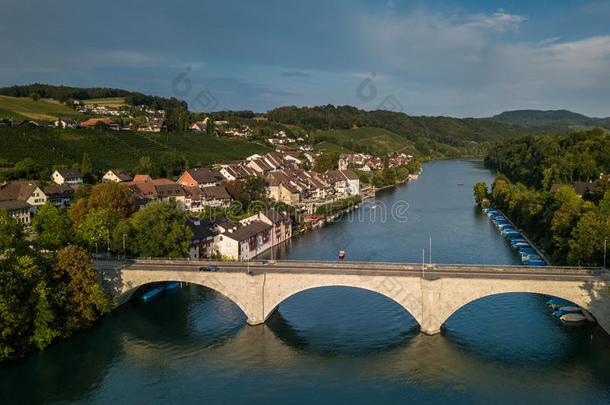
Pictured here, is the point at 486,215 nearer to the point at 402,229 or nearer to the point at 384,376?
the point at 402,229

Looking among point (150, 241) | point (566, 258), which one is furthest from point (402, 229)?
point (150, 241)

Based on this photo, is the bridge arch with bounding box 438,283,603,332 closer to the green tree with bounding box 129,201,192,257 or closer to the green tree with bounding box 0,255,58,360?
the green tree with bounding box 129,201,192,257

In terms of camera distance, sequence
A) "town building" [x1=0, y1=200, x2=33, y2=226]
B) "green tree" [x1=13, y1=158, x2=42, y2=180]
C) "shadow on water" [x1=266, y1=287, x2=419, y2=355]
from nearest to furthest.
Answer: "shadow on water" [x1=266, y1=287, x2=419, y2=355] < "town building" [x1=0, y1=200, x2=33, y2=226] < "green tree" [x1=13, y1=158, x2=42, y2=180]

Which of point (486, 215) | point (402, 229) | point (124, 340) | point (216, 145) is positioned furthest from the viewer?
point (216, 145)

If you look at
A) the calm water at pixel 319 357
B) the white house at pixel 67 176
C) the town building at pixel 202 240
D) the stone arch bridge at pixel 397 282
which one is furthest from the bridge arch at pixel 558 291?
the white house at pixel 67 176

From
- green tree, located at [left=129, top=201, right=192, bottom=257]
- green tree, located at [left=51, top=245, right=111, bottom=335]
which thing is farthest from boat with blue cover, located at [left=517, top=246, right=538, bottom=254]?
green tree, located at [left=51, top=245, right=111, bottom=335]

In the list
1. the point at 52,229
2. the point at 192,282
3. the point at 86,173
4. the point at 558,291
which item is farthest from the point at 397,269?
the point at 86,173
